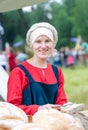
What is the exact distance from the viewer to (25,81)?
319 cm

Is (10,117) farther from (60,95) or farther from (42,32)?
(60,95)

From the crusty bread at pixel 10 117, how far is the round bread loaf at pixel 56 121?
7 centimetres

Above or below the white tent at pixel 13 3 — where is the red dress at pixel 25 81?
below

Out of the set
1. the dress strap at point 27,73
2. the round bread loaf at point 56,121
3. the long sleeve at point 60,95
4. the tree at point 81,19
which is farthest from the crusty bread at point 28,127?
the tree at point 81,19

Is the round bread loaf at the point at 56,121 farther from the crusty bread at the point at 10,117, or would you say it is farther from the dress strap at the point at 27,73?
the dress strap at the point at 27,73

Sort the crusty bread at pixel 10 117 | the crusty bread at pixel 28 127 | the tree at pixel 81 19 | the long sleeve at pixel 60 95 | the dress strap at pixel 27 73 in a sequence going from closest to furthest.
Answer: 1. the crusty bread at pixel 28 127
2. the crusty bread at pixel 10 117
3. the dress strap at pixel 27 73
4. the long sleeve at pixel 60 95
5. the tree at pixel 81 19

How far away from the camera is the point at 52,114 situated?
6.91 feet

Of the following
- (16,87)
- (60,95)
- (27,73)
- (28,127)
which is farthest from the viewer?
(60,95)

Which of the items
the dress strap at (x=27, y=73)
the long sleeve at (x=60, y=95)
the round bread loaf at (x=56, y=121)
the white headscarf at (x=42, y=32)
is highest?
the white headscarf at (x=42, y=32)

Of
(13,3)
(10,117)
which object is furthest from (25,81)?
(10,117)

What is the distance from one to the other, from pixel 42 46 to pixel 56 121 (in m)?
1.18

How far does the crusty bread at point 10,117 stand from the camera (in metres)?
2.08

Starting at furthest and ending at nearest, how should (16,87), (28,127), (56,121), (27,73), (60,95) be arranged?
(60,95), (27,73), (16,87), (56,121), (28,127)

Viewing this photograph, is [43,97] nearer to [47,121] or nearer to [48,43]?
[48,43]
